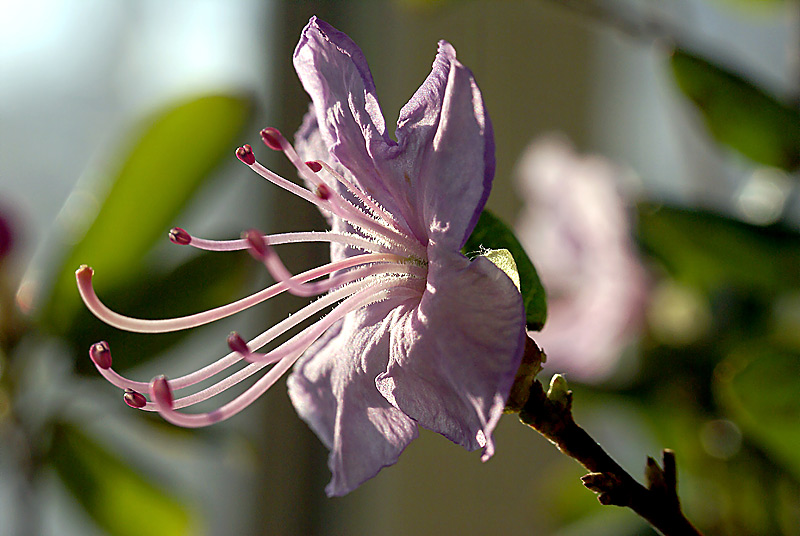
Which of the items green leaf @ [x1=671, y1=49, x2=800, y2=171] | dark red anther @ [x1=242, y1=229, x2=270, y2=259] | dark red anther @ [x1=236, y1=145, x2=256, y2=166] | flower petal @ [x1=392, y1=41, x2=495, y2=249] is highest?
green leaf @ [x1=671, y1=49, x2=800, y2=171]

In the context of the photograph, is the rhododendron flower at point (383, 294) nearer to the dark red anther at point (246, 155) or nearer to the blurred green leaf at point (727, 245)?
the dark red anther at point (246, 155)

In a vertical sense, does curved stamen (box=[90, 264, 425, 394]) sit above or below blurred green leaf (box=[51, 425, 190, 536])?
above

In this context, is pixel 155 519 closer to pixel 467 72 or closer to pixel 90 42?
pixel 467 72

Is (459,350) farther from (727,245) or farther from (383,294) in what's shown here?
(727,245)

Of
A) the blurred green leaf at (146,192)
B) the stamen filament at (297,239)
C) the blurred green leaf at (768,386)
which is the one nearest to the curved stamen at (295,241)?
the stamen filament at (297,239)

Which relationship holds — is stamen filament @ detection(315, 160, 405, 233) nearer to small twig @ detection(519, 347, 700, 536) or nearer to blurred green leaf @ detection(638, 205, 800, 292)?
small twig @ detection(519, 347, 700, 536)

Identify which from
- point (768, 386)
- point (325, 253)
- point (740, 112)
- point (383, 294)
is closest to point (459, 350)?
point (383, 294)

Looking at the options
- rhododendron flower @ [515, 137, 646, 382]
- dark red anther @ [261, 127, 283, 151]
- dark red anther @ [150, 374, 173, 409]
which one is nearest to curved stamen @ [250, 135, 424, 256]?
dark red anther @ [261, 127, 283, 151]
